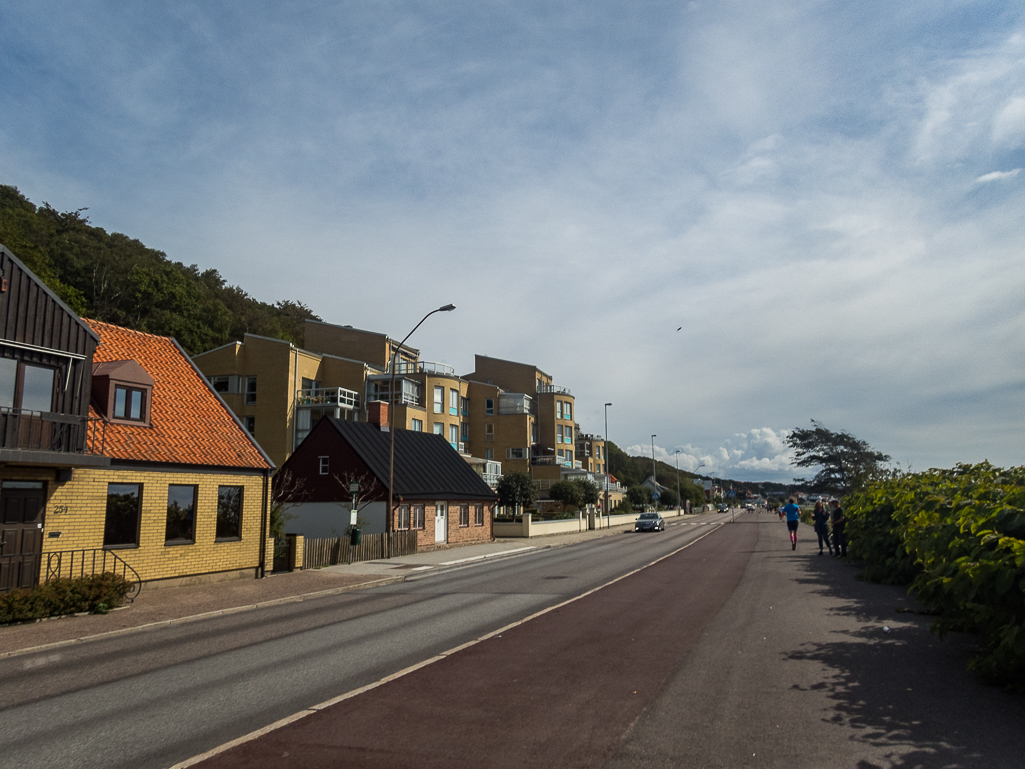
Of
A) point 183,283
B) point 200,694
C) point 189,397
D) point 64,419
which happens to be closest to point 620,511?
point 183,283

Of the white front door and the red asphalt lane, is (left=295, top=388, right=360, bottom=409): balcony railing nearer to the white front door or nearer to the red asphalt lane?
the white front door

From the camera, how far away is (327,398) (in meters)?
49.2

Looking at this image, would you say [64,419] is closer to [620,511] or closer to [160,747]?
[160,747]

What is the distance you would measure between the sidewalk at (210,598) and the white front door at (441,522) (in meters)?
6.50

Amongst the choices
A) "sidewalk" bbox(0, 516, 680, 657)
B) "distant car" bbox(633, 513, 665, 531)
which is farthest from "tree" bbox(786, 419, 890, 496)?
"sidewalk" bbox(0, 516, 680, 657)

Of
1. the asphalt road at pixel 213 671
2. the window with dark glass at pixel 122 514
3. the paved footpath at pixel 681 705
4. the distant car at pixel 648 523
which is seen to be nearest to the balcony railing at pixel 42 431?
the window with dark glass at pixel 122 514

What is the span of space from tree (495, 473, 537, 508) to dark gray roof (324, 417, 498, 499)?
12256 mm

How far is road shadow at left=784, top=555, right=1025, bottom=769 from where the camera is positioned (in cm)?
529

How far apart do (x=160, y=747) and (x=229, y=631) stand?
260 inches

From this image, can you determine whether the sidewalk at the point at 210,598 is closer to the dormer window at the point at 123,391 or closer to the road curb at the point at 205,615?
the road curb at the point at 205,615

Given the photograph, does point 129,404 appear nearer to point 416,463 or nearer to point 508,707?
point 508,707

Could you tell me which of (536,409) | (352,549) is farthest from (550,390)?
(352,549)

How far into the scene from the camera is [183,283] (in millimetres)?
58000

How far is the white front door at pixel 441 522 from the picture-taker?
3350 cm
